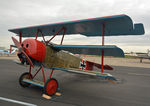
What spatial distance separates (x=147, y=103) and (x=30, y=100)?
11.6 ft

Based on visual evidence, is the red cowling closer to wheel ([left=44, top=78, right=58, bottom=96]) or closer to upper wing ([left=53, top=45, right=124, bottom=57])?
upper wing ([left=53, top=45, right=124, bottom=57])

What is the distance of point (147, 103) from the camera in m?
3.45

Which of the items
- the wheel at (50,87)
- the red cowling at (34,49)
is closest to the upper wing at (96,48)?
the red cowling at (34,49)

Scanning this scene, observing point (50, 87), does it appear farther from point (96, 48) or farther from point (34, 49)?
point (96, 48)

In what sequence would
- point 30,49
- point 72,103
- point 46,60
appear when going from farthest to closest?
point 46,60, point 30,49, point 72,103

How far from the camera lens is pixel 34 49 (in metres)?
3.65

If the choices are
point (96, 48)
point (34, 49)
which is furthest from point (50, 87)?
point (96, 48)

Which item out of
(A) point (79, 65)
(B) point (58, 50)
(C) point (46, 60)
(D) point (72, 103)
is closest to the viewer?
(D) point (72, 103)

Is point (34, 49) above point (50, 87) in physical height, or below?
above

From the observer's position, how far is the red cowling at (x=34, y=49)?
3.65 metres

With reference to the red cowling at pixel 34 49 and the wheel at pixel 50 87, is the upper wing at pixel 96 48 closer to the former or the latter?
the red cowling at pixel 34 49

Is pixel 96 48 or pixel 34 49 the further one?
pixel 34 49

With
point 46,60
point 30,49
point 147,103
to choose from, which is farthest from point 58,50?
point 147,103

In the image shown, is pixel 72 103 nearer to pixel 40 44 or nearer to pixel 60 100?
pixel 60 100
